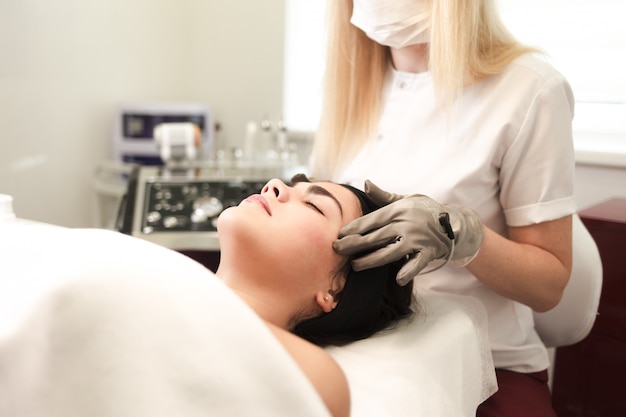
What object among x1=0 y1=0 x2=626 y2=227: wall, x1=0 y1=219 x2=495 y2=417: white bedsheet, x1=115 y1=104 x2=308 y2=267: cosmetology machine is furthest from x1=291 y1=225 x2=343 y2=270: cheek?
x1=0 y1=0 x2=626 y2=227: wall

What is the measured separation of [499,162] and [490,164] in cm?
2

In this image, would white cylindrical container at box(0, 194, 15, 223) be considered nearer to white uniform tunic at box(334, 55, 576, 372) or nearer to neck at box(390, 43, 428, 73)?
white uniform tunic at box(334, 55, 576, 372)

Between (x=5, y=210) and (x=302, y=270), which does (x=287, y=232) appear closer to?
(x=302, y=270)

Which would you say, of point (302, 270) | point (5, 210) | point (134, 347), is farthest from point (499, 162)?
point (5, 210)

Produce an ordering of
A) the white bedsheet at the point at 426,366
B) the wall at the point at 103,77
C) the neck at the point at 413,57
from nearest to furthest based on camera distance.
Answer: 1. the white bedsheet at the point at 426,366
2. the neck at the point at 413,57
3. the wall at the point at 103,77

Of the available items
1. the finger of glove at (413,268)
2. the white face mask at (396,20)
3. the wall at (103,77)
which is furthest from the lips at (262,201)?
the wall at (103,77)

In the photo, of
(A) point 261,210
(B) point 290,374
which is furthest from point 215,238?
(B) point 290,374

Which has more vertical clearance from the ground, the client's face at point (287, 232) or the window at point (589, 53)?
the window at point (589, 53)

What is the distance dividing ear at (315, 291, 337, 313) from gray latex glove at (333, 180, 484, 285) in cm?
7

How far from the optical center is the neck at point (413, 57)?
4.27ft

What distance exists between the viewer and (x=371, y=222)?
903mm

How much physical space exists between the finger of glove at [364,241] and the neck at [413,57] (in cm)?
59

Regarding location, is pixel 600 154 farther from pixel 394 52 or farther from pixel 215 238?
pixel 215 238

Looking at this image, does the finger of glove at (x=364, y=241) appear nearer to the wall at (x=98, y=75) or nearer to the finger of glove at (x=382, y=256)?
the finger of glove at (x=382, y=256)
